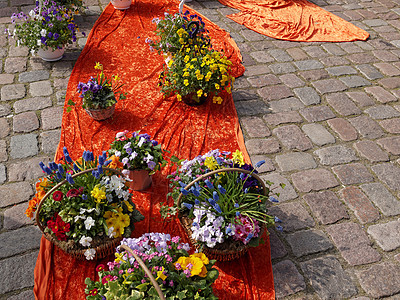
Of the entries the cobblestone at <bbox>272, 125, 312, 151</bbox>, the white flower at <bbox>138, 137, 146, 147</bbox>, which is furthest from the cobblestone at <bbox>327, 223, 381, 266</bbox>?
the white flower at <bbox>138, 137, 146, 147</bbox>

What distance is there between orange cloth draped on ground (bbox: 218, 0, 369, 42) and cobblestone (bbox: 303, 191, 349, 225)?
3.11 m

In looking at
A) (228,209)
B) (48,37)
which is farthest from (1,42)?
(228,209)

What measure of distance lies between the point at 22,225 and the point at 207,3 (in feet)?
16.5

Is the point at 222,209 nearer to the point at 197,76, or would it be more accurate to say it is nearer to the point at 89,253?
the point at 89,253

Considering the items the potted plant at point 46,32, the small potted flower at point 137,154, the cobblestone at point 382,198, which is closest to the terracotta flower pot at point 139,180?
the small potted flower at point 137,154

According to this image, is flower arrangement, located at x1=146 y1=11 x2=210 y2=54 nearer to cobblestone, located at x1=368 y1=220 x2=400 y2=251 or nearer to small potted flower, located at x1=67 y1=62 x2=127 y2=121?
small potted flower, located at x1=67 y1=62 x2=127 y2=121

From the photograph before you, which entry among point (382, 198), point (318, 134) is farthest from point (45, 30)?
point (382, 198)

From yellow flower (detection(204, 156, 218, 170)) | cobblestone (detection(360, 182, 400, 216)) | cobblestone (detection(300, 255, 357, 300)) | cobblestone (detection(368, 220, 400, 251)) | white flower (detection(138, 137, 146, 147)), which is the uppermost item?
yellow flower (detection(204, 156, 218, 170))

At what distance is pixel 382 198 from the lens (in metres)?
3.64

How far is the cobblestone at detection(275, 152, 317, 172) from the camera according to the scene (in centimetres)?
388

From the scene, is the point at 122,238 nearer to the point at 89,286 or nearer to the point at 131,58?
the point at 89,286

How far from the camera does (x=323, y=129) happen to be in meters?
4.34

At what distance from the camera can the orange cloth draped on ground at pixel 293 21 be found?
5.94 meters

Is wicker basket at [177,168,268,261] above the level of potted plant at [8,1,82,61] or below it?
below
